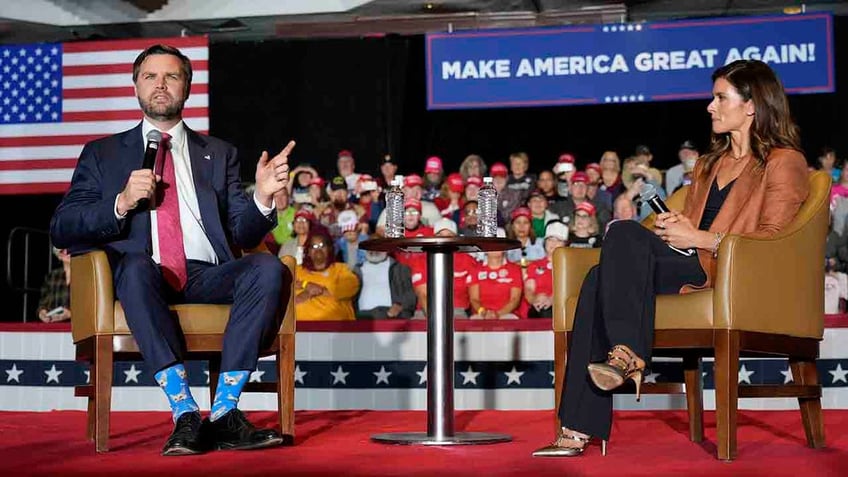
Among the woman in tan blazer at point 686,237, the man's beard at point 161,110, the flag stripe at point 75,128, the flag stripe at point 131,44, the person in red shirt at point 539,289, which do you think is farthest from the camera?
the flag stripe at point 131,44

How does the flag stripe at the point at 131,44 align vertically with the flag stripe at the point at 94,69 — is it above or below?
above

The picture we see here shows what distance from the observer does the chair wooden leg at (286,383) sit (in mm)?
Result: 3400

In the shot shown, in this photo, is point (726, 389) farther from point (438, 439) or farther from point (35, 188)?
point (35, 188)

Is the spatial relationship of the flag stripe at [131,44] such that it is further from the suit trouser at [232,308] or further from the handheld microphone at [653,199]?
the handheld microphone at [653,199]

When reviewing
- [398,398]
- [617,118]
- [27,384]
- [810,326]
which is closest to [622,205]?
[617,118]

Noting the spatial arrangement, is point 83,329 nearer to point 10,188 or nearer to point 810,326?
point 810,326

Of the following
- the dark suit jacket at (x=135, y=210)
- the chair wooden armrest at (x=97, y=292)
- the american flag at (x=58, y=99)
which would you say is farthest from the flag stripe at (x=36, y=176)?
the chair wooden armrest at (x=97, y=292)

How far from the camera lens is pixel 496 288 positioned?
6.64m

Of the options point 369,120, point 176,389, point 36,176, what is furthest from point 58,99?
point 176,389

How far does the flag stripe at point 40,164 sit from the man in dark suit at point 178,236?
6.06 meters

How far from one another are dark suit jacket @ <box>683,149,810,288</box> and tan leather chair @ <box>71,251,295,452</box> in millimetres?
1220

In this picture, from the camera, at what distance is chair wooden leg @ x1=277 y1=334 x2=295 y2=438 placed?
3.40m

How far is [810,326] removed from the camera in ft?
10.8

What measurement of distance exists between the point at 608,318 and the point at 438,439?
30.5 inches
